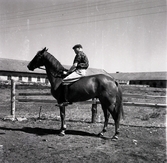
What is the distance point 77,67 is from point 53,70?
79 centimetres

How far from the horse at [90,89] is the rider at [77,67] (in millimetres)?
160

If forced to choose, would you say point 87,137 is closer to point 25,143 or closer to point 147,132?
point 25,143

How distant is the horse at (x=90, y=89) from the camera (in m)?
5.77

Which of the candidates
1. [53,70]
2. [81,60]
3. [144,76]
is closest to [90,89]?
[81,60]

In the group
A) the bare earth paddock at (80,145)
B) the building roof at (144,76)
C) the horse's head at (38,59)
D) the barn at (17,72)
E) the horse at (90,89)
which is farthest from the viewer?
the building roof at (144,76)

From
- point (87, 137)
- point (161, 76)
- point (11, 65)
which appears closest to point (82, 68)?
point (87, 137)

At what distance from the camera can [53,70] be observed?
249 inches

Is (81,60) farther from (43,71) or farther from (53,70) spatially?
(43,71)

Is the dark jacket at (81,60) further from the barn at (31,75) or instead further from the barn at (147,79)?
the barn at (147,79)

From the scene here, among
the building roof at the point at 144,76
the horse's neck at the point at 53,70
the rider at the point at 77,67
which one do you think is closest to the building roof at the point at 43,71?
the building roof at the point at 144,76

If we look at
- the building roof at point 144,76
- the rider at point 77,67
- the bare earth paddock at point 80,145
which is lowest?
the bare earth paddock at point 80,145

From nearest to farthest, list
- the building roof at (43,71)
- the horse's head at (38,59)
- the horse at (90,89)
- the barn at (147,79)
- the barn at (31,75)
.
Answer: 1. the horse at (90,89)
2. the horse's head at (38,59)
3. the barn at (31,75)
4. the building roof at (43,71)
5. the barn at (147,79)

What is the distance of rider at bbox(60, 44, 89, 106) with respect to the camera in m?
6.04

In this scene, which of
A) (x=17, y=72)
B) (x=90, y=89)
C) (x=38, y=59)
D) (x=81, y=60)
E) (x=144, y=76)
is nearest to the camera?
(x=90, y=89)
